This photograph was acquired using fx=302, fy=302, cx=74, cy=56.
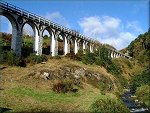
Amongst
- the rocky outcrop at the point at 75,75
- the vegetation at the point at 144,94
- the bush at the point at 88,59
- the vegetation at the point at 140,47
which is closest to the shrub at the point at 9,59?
the rocky outcrop at the point at 75,75

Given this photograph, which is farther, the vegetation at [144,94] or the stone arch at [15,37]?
the stone arch at [15,37]

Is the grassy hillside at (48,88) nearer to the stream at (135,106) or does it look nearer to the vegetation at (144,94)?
the stream at (135,106)

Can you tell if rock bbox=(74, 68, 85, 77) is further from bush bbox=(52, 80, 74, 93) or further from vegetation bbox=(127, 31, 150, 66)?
vegetation bbox=(127, 31, 150, 66)

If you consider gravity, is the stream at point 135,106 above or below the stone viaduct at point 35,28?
below

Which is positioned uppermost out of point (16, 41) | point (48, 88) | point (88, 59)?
point (16, 41)

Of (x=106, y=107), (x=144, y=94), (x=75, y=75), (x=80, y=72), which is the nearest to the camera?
(x=106, y=107)

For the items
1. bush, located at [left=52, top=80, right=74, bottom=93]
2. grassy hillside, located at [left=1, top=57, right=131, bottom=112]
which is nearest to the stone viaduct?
grassy hillside, located at [left=1, top=57, right=131, bottom=112]

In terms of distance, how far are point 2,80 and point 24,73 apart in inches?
187

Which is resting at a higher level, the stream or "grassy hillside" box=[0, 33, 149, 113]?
"grassy hillside" box=[0, 33, 149, 113]

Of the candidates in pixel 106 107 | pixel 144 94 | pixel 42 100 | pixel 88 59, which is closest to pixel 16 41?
pixel 88 59

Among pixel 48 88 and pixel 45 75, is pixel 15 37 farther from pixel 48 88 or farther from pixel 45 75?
pixel 48 88

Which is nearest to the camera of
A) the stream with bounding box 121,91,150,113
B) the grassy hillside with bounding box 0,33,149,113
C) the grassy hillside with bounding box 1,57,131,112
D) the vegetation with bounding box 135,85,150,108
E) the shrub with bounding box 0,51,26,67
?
the grassy hillside with bounding box 0,33,149,113

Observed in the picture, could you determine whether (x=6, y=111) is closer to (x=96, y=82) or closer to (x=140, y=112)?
(x=140, y=112)

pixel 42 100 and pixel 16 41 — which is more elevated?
pixel 16 41
